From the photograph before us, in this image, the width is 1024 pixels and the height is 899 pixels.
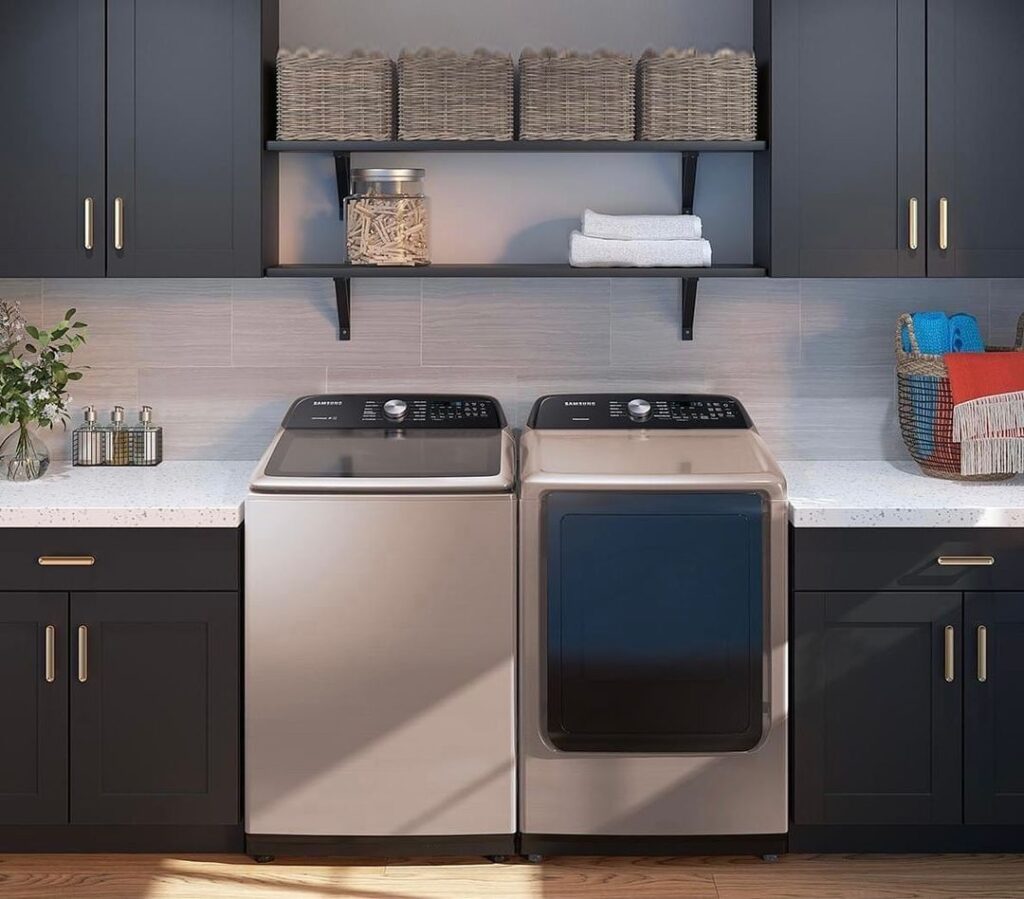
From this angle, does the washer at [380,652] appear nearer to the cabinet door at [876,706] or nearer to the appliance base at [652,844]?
the appliance base at [652,844]

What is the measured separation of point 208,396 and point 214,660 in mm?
848

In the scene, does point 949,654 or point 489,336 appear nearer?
point 949,654

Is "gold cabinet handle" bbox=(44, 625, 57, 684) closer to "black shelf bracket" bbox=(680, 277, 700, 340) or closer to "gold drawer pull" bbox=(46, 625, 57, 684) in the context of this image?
"gold drawer pull" bbox=(46, 625, 57, 684)

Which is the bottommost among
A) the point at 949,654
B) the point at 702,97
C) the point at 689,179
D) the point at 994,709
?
the point at 994,709

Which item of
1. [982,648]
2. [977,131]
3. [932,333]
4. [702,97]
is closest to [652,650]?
[982,648]

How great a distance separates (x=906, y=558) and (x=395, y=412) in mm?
1235

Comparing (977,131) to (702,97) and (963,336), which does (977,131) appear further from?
(702,97)

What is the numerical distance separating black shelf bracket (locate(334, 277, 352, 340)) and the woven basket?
139 centimetres

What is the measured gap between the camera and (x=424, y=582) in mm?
2680

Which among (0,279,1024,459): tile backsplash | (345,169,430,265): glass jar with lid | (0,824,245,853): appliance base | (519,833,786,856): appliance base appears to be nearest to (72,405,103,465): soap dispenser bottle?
(0,279,1024,459): tile backsplash

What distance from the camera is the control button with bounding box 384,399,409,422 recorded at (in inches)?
121

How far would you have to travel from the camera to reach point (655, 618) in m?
2.68

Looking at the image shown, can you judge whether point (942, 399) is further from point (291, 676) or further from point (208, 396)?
point (208, 396)

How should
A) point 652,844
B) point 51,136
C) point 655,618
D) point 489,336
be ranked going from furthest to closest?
point 489,336, point 51,136, point 652,844, point 655,618
